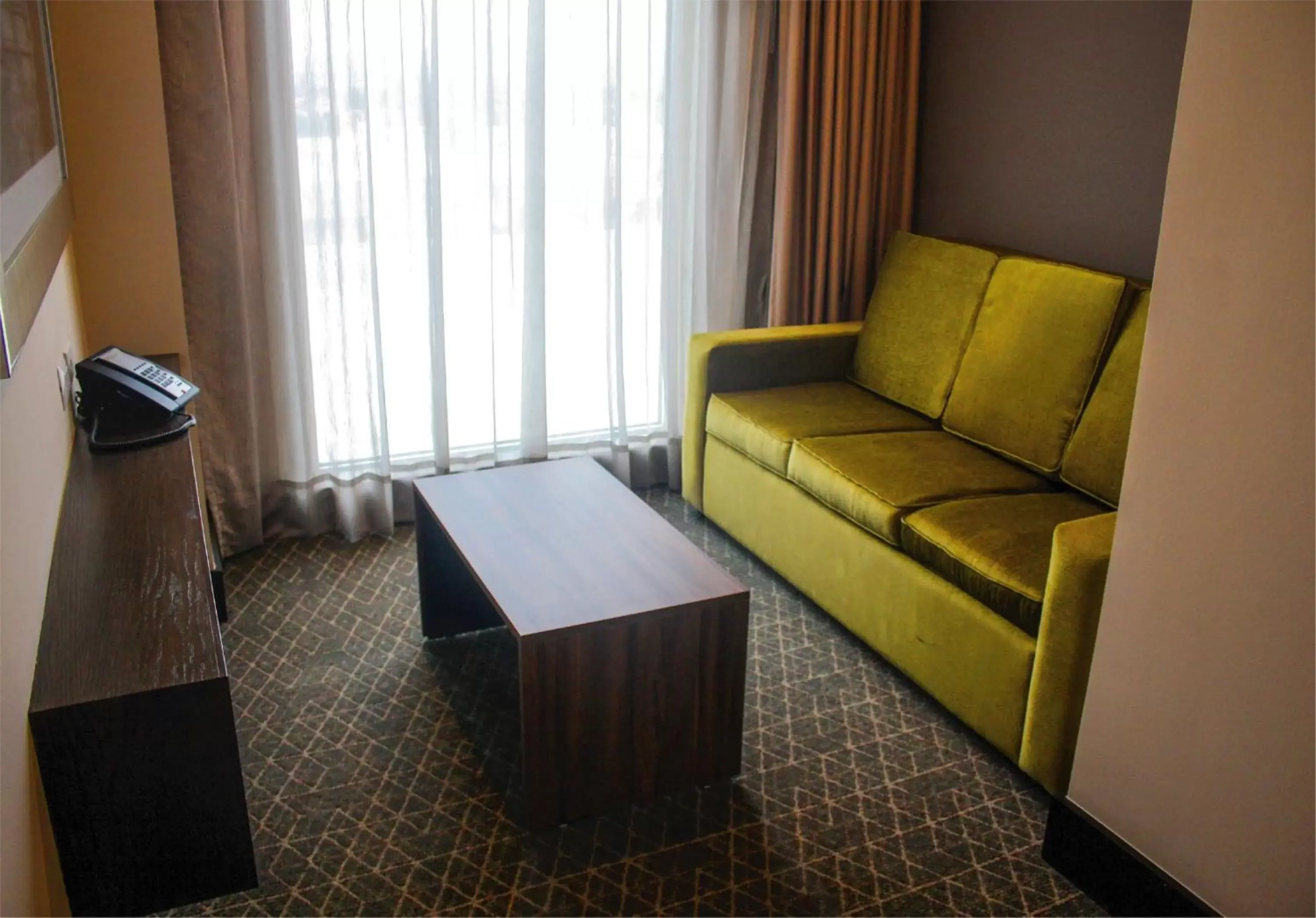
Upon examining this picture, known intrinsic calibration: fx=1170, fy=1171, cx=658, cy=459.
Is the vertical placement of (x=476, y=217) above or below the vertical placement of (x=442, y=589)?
above

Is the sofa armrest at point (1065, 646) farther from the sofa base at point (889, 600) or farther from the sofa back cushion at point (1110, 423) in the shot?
the sofa back cushion at point (1110, 423)

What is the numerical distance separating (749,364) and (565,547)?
1415mm

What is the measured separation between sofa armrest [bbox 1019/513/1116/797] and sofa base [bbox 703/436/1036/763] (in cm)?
9

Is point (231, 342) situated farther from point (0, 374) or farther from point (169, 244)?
point (0, 374)

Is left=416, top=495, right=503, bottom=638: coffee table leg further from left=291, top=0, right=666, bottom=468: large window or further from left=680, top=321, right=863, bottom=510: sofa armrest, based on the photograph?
left=680, top=321, right=863, bottom=510: sofa armrest

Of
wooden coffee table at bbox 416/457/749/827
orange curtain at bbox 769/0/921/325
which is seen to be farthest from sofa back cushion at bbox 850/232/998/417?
wooden coffee table at bbox 416/457/749/827

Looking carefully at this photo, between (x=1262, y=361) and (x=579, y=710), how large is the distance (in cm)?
144

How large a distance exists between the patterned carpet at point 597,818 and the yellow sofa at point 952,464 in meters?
0.19

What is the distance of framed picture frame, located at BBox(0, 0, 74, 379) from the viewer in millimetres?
1650

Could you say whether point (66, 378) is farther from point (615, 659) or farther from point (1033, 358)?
point (1033, 358)

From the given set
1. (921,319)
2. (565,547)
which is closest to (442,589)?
(565,547)

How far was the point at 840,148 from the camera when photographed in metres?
4.20

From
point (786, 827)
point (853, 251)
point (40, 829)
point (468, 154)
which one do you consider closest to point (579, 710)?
point (786, 827)

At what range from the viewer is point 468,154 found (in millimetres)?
3881
